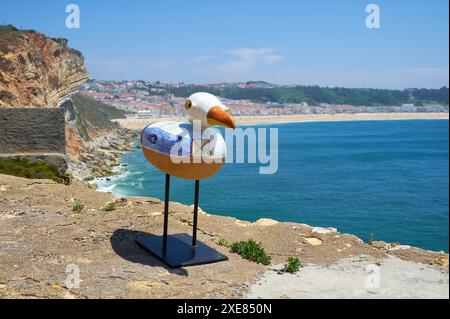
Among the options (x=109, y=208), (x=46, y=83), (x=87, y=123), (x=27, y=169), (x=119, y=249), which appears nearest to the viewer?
(x=119, y=249)

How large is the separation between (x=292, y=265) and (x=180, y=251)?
1702mm

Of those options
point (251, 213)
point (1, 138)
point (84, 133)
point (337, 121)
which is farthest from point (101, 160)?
point (337, 121)

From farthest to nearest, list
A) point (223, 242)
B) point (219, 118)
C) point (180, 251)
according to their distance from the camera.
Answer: point (223, 242) → point (180, 251) → point (219, 118)

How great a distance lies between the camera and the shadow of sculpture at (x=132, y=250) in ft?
22.1

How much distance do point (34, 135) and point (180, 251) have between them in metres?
9.23

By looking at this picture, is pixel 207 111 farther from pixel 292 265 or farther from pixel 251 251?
pixel 292 265

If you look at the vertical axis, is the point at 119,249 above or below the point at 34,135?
below

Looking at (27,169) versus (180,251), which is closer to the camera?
(180,251)

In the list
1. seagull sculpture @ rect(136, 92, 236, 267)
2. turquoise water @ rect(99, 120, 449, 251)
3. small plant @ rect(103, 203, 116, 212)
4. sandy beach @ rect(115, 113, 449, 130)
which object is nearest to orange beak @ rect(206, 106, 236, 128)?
seagull sculpture @ rect(136, 92, 236, 267)

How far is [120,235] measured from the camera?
786 centimetres

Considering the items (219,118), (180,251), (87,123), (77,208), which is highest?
(87,123)

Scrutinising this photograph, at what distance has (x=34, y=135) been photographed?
14.5 metres

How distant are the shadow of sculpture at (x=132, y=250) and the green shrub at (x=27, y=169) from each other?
6549mm

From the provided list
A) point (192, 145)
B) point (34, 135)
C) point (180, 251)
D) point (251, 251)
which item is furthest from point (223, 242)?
point (34, 135)
